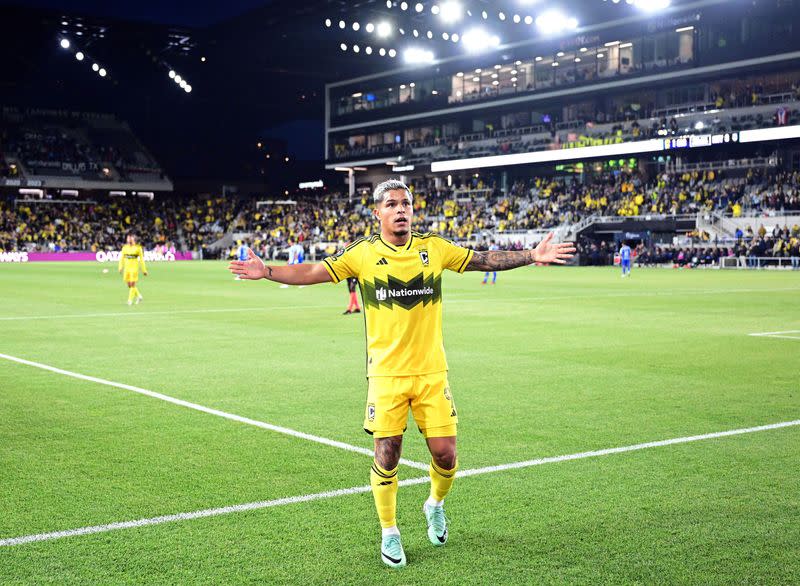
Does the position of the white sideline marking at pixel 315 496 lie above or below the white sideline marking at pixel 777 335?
above

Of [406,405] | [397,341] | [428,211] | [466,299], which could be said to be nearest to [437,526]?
[406,405]

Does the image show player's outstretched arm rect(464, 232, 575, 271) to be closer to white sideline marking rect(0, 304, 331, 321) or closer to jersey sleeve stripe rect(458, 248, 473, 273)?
jersey sleeve stripe rect(458, 248, 473, 273)

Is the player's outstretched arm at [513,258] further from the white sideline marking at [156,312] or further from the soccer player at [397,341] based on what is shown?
the white sideline marking at [156,312]

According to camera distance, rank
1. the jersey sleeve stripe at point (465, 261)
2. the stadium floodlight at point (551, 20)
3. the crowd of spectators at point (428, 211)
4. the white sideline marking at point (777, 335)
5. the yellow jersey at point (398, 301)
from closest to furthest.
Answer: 1. the yellow jersey at point (398, 301)
2. the jersey sleeve stripe at point (465, 261)
3. the white sideline marking at point (777, 335)
4. the stadium floodlight at point (551, 20)
5. the crowd of spectators at point (428, 211)

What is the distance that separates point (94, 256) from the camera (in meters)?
76.1

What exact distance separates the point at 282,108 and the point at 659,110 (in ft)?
151

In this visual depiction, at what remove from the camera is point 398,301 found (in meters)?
5.45

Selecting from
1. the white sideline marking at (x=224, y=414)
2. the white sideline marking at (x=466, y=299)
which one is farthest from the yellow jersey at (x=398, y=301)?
the white sideline marking at (x=466, y=299)

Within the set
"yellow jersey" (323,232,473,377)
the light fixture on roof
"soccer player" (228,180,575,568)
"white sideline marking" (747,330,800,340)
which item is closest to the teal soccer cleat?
"soccer player" (228,180,575,568)

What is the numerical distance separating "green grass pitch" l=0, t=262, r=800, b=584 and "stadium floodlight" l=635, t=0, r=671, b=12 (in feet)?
157

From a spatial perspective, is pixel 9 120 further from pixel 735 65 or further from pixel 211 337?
pixel 211 337

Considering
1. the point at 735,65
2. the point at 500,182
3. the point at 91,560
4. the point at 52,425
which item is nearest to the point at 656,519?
the point at 91,560

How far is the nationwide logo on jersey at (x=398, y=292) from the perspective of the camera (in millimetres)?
5445

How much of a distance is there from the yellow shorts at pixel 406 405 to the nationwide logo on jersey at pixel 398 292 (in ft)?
1.49
